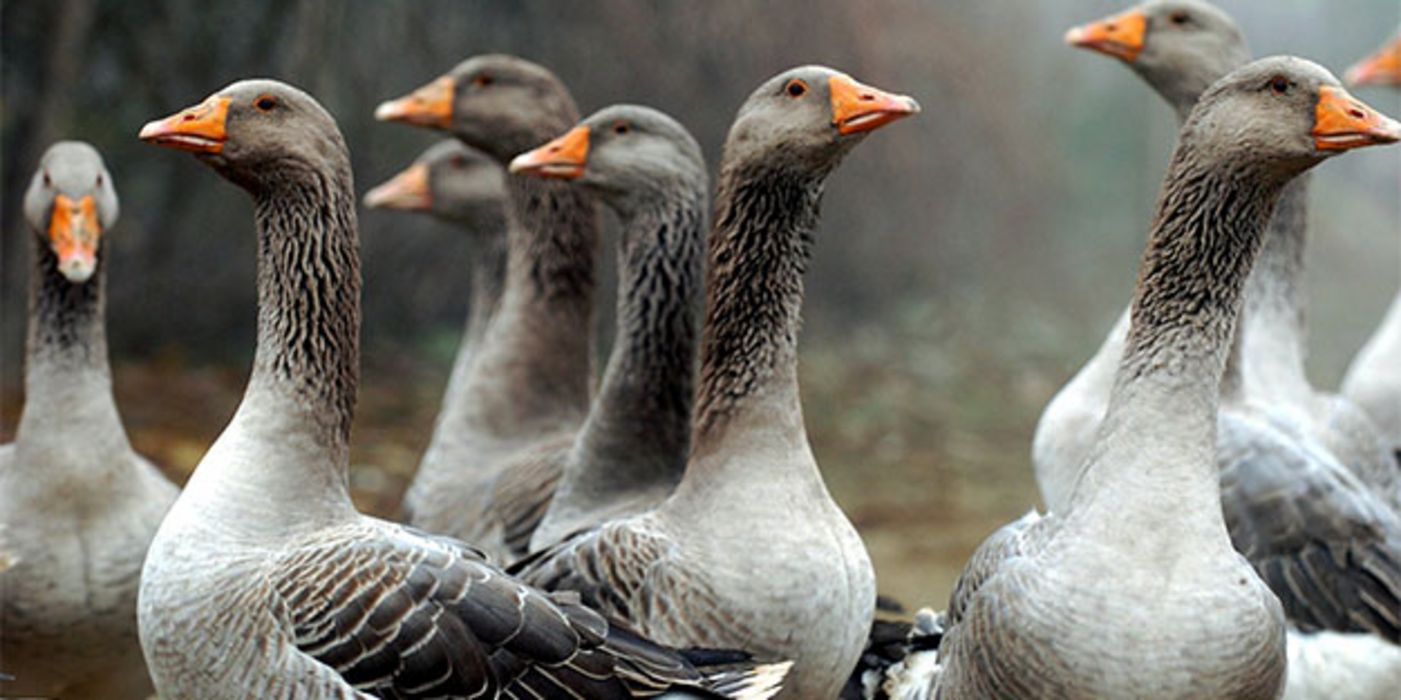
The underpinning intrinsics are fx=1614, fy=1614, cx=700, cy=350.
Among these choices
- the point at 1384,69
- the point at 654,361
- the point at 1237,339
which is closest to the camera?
the point at 654,361

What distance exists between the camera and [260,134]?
4141mm

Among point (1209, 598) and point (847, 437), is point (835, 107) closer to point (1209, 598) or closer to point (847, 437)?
point (1209, 598)

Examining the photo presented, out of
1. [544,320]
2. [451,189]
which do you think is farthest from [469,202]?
[544,320]

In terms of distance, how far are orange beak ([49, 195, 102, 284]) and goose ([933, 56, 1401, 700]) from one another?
3.06 m

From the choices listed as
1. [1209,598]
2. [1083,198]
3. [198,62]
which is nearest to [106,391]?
[1209,598]

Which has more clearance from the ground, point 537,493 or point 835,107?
point 835,107

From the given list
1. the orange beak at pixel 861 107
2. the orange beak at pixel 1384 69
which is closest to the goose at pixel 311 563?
the orange beak at pixel 861 107

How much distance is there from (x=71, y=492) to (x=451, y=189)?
2799 millimetres

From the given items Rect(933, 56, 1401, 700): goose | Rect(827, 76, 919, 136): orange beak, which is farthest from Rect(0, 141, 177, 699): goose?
Rect(933, 56, 1401, 700): goose

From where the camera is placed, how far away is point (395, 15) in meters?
10.9

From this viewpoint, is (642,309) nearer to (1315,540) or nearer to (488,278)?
(1315,540)

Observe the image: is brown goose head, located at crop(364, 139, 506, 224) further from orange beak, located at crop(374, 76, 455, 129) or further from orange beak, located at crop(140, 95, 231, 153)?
orange beak, located at crop(140, 95, 231, 153)

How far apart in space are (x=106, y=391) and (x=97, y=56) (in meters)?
6.17

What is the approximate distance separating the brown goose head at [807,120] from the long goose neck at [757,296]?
60 millimetres
